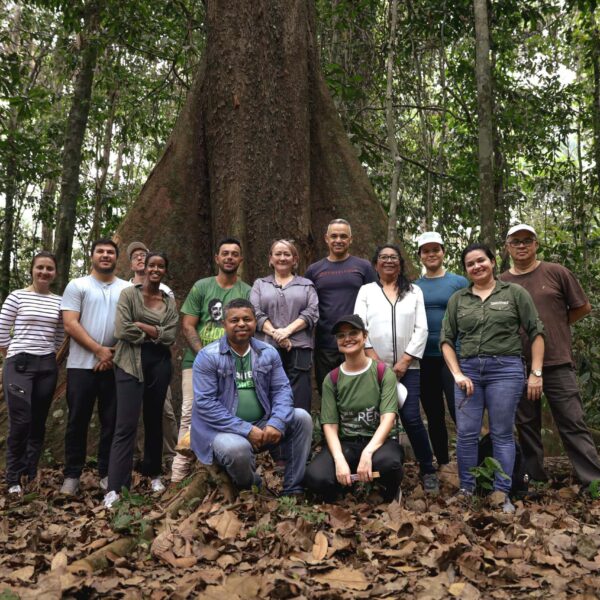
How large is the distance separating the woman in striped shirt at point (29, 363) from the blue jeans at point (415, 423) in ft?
10.9

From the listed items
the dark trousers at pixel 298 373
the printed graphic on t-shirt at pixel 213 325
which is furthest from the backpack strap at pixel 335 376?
the printed graphic on t-shirt at pixel 213 325

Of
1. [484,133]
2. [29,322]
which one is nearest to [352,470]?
[29,322]

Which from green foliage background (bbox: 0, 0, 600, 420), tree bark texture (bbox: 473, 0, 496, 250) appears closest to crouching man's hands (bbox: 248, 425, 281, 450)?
tree bark texture (bbox: 473, 0, 496, 250)

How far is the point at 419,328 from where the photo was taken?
219 inches

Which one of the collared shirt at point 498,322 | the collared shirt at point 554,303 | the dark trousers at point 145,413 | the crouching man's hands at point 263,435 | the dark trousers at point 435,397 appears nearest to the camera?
the crouching man's hands at point 263,435

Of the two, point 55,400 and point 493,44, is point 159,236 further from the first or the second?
point 493,44

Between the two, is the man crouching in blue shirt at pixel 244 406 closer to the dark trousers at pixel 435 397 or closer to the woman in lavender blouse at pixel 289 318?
the woman in lavender blouse at pixel 289 318

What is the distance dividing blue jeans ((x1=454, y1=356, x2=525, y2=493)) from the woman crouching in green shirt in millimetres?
582

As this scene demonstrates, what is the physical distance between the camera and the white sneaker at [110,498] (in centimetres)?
519

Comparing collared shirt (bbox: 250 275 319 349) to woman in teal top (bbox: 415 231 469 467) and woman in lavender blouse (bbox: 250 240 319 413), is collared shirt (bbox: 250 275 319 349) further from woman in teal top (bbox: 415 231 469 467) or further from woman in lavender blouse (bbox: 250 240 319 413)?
woman in teal top (bbox: 415 231 469 467)

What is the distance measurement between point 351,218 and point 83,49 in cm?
666

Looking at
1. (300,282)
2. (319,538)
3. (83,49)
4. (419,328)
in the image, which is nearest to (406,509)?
(319,538)

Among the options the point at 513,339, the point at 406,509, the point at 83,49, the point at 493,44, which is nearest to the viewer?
the point at 406,509

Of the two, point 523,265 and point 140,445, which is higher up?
point 523,265
